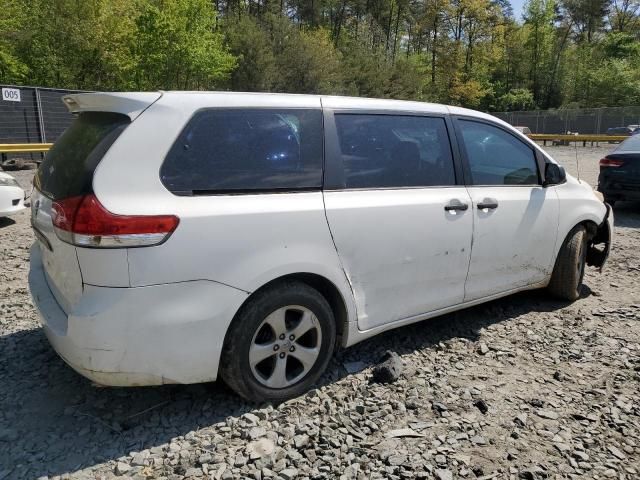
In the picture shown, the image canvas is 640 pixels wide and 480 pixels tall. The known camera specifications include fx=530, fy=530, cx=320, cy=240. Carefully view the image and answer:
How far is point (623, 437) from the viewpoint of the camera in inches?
114

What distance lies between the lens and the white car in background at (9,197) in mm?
7203

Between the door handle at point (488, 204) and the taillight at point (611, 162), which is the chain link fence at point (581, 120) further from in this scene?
the door handle at point (488, 204)

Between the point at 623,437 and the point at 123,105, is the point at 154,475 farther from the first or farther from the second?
the point at 623,437

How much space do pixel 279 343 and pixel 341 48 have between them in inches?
2268

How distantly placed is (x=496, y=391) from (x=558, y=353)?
0.85 metres

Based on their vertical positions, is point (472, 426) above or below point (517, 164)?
below

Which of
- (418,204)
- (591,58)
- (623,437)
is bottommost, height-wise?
(623,437)

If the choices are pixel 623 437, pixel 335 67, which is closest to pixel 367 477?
pixel 623 437

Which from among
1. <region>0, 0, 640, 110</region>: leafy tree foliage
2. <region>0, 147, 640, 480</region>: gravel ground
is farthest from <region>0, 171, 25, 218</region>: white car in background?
<region>0, 0, 640, 110</region>: leafy tree foliage

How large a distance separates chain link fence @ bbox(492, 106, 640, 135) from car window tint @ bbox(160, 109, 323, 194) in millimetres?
45651

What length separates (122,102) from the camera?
9.07 feet

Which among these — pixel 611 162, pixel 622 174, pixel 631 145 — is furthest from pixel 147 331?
pixel 631 145

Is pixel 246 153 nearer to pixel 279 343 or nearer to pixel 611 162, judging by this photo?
pixel 279 343

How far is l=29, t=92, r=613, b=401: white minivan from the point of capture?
8.34 ft
